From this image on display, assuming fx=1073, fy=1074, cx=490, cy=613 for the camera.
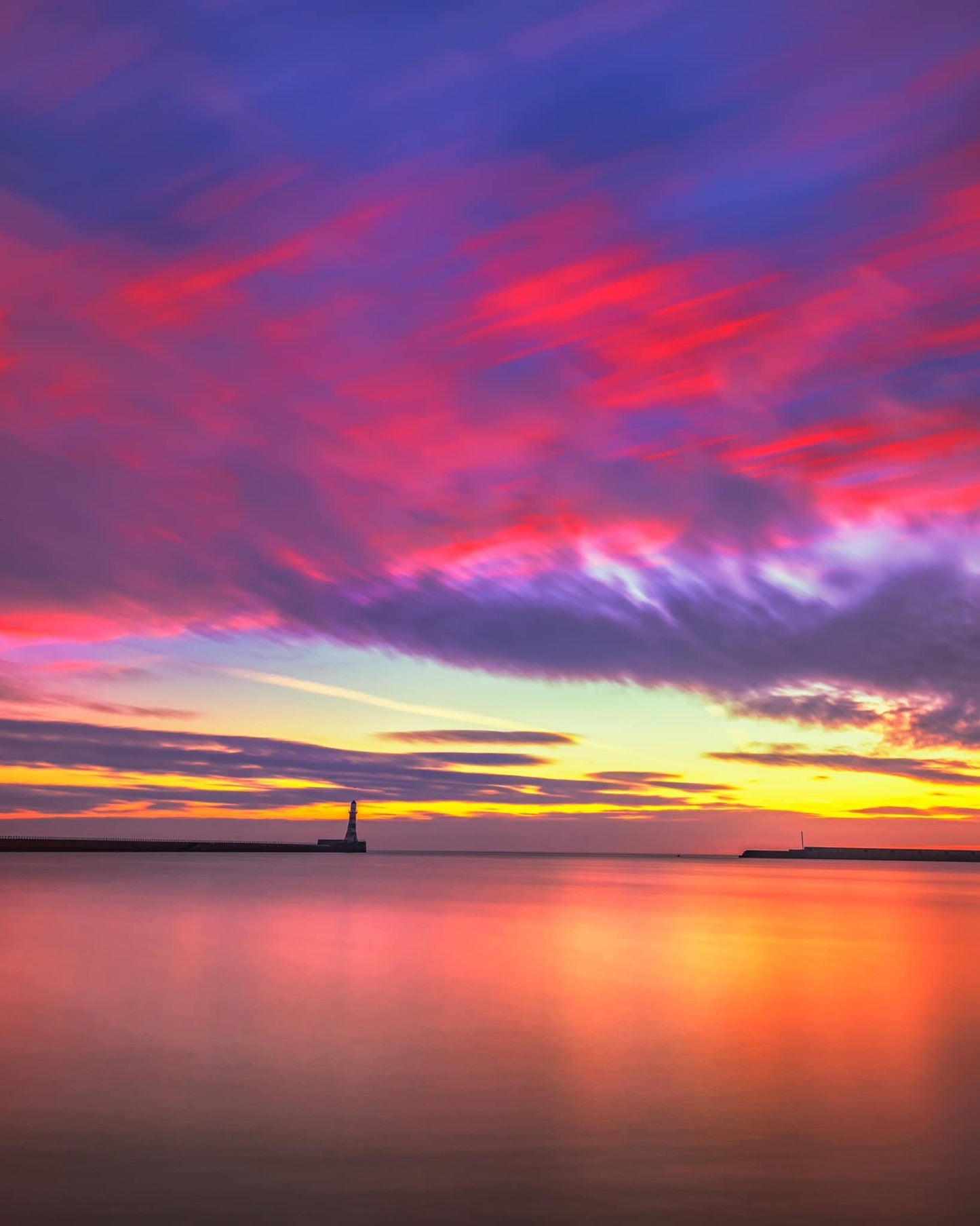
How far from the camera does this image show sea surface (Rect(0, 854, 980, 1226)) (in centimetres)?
1318

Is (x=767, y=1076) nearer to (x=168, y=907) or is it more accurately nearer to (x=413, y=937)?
(x=413, y=937)

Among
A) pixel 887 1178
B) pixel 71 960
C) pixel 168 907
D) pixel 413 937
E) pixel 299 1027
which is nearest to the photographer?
pixel 887 1178

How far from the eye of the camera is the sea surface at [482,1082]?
1318 centimetres

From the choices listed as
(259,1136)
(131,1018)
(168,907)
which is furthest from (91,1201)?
(168,907)

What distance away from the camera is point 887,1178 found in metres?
14.2

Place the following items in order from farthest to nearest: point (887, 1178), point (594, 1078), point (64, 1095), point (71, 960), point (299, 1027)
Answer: point (71, 960) < point (299, 1027) < point (594, 1078) < point (64, 1095) < point (887, 1178)

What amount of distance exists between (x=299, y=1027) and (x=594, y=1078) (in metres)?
8.74

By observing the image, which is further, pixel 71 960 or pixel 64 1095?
pixel 71 960

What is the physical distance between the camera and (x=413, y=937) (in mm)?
53531

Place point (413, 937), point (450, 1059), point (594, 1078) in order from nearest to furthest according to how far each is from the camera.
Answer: point (594, 1078) < point (450, 1059) < point (413, 937)

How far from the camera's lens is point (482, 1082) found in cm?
2028

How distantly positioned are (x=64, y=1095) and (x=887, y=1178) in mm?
13426

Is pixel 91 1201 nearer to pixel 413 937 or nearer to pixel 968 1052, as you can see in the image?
pixel 968 1052

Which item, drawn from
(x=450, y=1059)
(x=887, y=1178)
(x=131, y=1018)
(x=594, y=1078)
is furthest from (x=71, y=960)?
(x=887, y=1178)
